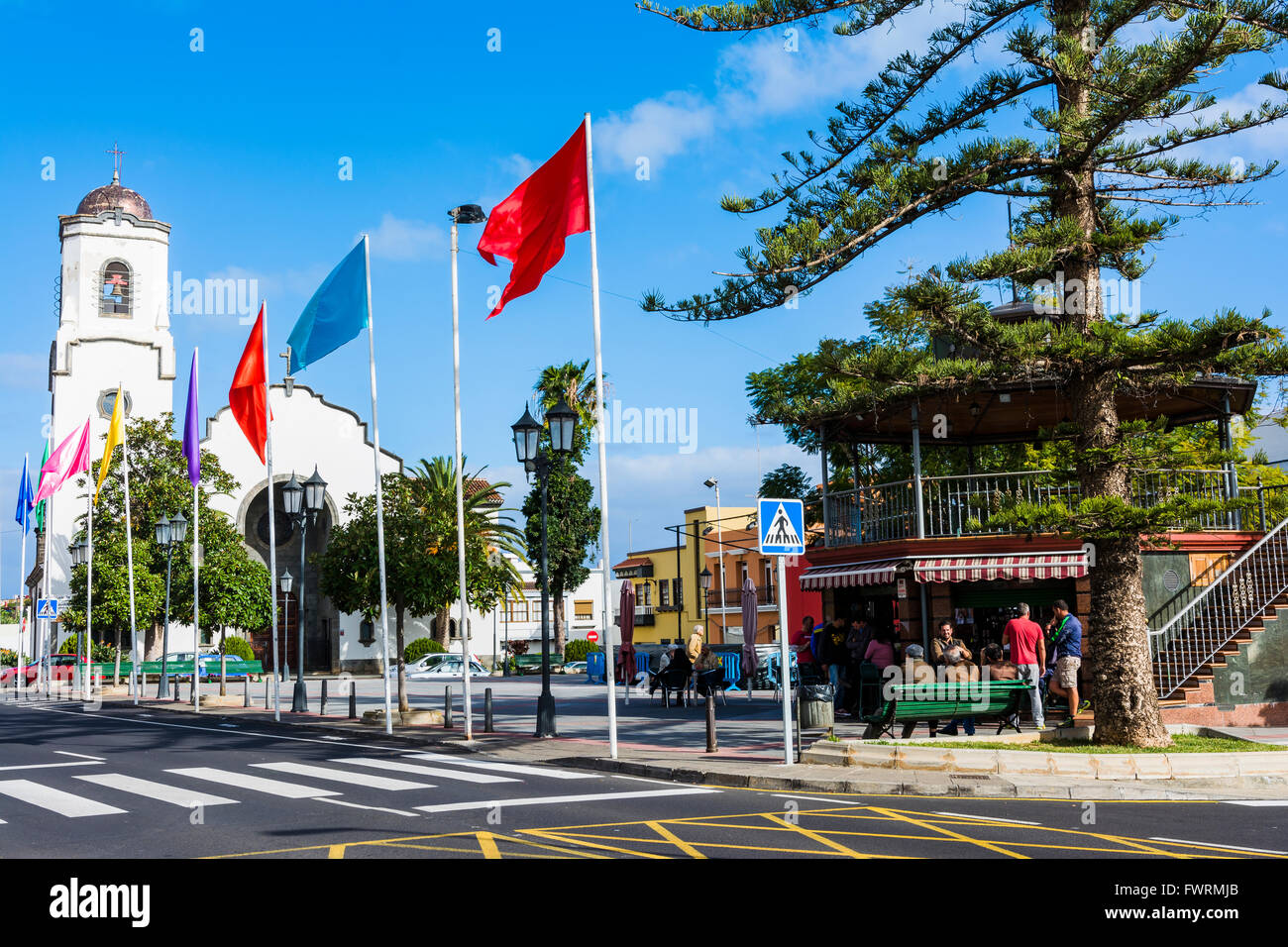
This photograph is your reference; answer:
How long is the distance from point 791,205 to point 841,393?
2.58 meters

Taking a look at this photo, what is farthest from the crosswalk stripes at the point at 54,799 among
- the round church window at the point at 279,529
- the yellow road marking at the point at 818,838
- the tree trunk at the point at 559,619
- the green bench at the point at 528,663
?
the round church window at the point at 279,529

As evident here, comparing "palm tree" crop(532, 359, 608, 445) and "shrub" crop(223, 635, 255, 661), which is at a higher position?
"palm tree" crop(532, 359, 608, 445)

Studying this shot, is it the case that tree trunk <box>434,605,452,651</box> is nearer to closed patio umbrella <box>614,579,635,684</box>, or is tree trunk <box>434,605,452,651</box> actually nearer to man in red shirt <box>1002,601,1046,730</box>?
closed patio umbrella <box>614,579,635,684</box>

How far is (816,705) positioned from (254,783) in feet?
27.0

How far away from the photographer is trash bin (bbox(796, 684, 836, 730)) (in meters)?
17.2

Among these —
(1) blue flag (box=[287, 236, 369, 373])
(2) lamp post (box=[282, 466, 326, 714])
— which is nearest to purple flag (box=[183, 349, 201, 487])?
(2) lamp post (box=[282, 466, 326, 714])

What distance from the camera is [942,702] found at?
14.9 metres

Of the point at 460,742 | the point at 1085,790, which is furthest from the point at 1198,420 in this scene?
the point at 460,742

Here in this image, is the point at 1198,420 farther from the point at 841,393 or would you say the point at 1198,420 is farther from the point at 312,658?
the point at 312,658

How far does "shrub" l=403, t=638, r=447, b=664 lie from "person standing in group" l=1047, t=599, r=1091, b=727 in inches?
1661

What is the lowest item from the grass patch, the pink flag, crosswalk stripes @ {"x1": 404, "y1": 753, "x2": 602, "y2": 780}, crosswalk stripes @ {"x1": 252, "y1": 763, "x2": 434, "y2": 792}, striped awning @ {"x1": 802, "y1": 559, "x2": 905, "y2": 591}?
crosswalk stripes @ {"x1": 404, "y1": 753, "x2": 602, "y2": 780}

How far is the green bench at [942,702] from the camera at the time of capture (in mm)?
14680

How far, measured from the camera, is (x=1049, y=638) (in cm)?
1838

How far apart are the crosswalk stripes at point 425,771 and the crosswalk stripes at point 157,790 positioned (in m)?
2.63
